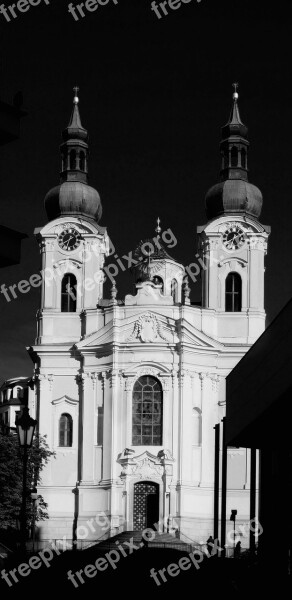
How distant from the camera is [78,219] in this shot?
71.4 meters

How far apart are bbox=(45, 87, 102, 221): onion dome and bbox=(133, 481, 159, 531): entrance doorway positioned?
14.4 m

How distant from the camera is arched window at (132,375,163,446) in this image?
227ft

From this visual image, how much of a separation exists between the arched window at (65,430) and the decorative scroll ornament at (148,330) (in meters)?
5.12

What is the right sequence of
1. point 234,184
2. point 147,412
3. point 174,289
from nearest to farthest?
point 147,412 < point 234,184 < point 174,289

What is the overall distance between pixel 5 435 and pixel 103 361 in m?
8.61

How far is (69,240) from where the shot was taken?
2822 inches

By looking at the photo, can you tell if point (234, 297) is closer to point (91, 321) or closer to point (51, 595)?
point (91, 321)

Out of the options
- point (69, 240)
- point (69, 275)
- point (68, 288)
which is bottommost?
point (68, 288)

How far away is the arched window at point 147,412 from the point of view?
227 feet

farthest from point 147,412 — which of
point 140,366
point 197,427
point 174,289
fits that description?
point 174,289

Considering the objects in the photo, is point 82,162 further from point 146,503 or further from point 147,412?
point 146,503

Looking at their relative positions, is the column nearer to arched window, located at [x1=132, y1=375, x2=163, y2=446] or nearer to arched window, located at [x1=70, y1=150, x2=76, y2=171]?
arched window, located at [x1=132, y1=375, x2=163, y2=446]

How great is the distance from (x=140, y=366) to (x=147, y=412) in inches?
89.3

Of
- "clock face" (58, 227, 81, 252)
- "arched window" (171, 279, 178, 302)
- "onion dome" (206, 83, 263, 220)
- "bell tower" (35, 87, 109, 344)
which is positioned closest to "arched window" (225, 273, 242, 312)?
"onion dome" (206, 83, 263, 220)
